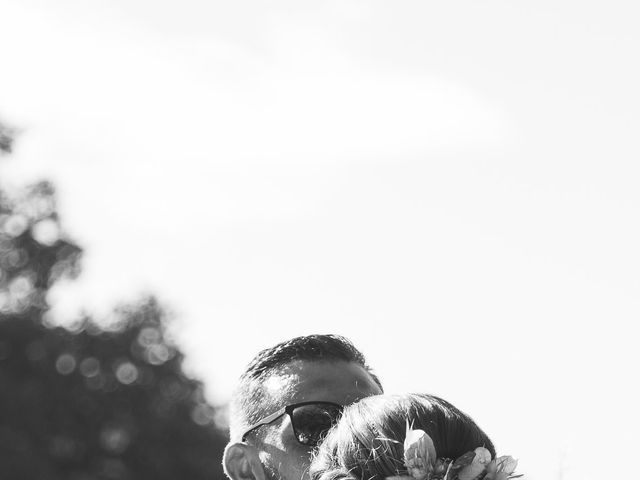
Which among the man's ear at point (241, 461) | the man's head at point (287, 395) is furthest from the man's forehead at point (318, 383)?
the man's ear at point (241, 461)

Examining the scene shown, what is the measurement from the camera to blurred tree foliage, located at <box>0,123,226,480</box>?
41.6 metres

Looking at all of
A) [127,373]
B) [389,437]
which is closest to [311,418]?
[389,437]

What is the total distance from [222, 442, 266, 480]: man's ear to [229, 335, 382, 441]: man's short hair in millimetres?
→ 101

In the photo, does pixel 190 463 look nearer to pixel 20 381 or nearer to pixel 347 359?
pixel 20 381

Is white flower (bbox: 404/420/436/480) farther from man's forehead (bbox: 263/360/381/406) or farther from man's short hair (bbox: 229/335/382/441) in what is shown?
man's short hair (bbox: 229/335/382/441)

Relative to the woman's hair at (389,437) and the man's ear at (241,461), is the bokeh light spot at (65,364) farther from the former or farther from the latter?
the woman's hair at (389,437)

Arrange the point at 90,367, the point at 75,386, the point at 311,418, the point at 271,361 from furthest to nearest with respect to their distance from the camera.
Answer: the point at 90,367
the point at 75,386
the point at 271,361
the point at 311,418

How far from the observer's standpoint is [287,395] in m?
4.88

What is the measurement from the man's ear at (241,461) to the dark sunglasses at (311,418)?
25cm

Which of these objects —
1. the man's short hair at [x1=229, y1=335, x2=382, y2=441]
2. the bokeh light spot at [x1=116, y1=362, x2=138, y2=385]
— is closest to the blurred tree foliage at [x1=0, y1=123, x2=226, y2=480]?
the bokeh light spot at [x1=116, y1=362, x2=138, y2=385]

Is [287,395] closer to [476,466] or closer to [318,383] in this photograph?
[318,383]

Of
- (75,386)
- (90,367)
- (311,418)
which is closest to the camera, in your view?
(311,418)

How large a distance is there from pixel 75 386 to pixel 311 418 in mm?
42160

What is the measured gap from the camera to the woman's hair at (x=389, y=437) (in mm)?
3402
